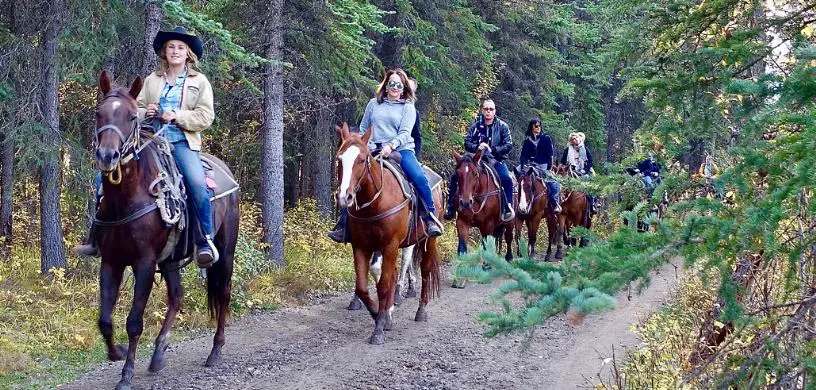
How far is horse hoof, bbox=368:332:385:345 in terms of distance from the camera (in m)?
8.35

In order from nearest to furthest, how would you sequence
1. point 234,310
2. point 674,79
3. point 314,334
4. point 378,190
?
point 674,79 → point 378,190 → point 314,334 → point 234,310

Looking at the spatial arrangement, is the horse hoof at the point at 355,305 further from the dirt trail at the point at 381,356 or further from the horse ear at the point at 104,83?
the horse ear at the point at 104,83

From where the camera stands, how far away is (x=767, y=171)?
307cm

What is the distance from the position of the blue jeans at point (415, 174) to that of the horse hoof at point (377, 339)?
1.80 meters

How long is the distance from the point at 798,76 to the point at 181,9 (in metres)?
7.05

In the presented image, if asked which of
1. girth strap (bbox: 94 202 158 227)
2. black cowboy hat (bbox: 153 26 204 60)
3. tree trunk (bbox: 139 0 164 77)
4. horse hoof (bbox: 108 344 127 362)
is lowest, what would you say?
horse hoof (bbox: 108 344 127 362)

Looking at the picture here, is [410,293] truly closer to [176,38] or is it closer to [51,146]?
[51,146]

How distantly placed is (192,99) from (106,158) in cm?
157

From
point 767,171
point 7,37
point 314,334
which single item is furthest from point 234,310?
point 767,171

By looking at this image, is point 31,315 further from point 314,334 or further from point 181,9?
point 181,9

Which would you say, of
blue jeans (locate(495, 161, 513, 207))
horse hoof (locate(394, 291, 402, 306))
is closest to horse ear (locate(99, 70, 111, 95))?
horse hoof (locate(394, 291, 402, 306))

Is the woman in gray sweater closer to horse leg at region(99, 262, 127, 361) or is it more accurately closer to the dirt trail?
the dirt trail

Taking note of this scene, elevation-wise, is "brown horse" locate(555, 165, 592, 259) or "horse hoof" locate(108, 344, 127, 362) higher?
"brown horse" locate(555, 165, 592, 259)

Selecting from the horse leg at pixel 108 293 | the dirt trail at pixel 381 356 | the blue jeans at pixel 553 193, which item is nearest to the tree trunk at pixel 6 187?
the dirt trail at pixel 381 356
